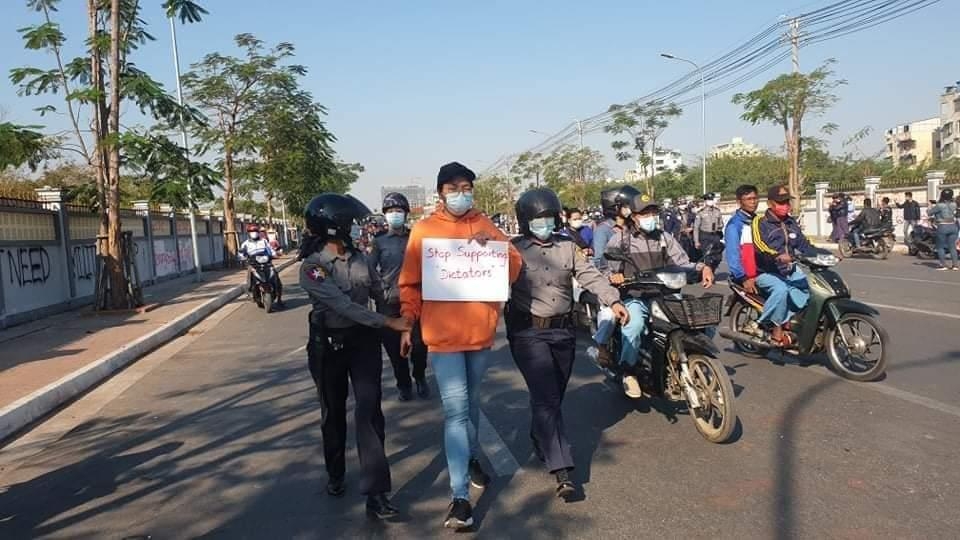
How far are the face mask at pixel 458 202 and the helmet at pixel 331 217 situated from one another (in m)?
0.54

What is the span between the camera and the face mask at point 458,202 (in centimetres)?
373

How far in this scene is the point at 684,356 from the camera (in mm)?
4844

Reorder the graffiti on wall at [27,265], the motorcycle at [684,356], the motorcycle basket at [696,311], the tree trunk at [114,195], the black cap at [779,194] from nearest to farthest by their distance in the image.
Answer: the motorcycle at [684,356] < the motorcycle basket at [696,311] < the black cap at [779,194] < the graffiti on wall at [27,265] < the tree trunk at [114,195]

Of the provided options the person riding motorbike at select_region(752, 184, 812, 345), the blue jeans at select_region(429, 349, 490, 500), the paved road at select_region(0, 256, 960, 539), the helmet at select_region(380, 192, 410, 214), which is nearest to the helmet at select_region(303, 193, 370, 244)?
the blue jeans at select_region(429, 349, 490, 500)

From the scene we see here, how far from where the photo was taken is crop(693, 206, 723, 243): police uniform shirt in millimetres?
12438

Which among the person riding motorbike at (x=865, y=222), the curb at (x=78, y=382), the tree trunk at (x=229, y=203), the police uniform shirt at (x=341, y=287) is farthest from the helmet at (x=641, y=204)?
the tree trunk at (x=229, y=203)

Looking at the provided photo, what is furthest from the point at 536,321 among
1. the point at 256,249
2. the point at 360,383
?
the point at 256,249

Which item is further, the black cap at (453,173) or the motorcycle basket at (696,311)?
the motorcycle basket at (696,311)

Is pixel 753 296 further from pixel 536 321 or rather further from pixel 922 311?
pixel 922 311

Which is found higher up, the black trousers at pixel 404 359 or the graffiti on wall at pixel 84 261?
the graffiti on wall at pixel 84 261

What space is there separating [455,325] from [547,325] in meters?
0.60

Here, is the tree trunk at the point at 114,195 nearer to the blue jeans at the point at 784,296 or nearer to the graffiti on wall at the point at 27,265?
the graffiti on wall at the point at 27,265

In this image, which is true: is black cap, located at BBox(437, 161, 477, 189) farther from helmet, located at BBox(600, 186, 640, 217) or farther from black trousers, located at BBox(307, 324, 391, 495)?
helmet, located at BBox(600, 186, 640, 217)

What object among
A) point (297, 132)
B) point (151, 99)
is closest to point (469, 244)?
point (151, 99)
